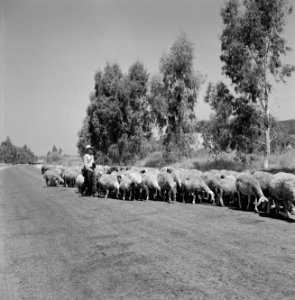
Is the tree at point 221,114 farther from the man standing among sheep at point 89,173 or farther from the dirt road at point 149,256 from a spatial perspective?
the dirt road at point 149,256

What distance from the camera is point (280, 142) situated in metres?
26.6

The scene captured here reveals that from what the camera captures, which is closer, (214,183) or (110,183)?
(214,183)

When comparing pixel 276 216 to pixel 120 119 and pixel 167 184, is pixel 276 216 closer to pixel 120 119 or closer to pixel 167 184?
pixel 167 184

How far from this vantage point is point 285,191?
9773 millimetres

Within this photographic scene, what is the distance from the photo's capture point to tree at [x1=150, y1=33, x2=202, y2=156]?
108 feet

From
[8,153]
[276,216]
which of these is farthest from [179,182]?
[8,153]

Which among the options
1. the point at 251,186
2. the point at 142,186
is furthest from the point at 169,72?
the point at 251,186

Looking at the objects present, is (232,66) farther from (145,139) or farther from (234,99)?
(145,139)

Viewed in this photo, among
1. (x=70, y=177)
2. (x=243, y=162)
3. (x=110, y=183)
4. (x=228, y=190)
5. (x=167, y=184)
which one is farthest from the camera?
(x=243, y=162)

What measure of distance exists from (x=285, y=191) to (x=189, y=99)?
79.6ft

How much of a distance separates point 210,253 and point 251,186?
5.71 m

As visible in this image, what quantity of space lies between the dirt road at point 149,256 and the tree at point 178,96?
2221cm

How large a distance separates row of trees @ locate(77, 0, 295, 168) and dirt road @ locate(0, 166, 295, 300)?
1534cm

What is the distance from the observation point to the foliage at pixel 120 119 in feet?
141
